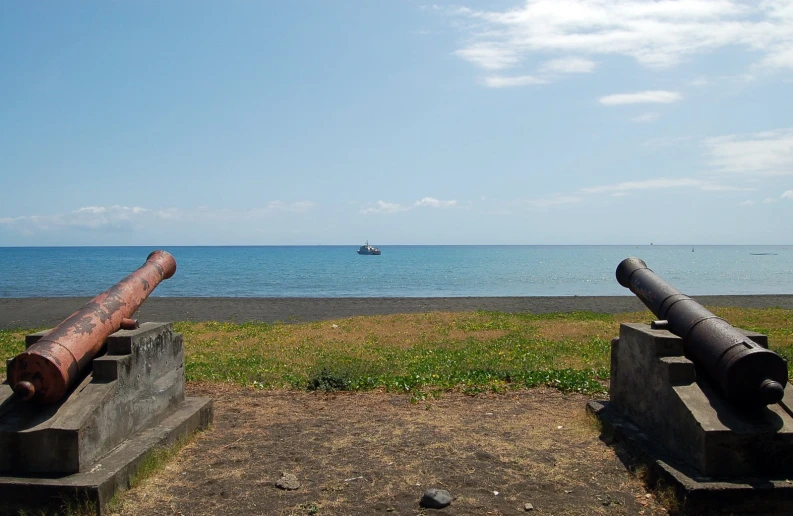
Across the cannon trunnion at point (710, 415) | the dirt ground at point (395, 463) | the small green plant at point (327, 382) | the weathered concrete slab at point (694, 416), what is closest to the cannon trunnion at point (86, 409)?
the dirt ground at point (395, 463)

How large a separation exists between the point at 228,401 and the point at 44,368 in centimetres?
373

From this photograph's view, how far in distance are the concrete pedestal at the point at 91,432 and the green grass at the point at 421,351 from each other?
3.45 meters

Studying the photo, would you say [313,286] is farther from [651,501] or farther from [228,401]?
[651,501]

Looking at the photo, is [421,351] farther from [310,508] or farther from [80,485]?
[80,485]

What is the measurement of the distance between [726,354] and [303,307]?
25135 millimetres

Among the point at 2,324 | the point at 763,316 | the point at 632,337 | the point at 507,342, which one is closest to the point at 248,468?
the point at 632,337

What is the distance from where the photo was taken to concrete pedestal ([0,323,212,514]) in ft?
15.6

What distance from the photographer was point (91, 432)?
5.08m

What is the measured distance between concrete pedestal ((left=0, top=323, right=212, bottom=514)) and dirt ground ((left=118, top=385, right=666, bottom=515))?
1.07 ft

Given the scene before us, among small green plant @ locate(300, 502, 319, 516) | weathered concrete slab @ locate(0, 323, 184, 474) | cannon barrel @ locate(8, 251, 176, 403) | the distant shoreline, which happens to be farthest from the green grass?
the distant shoreline

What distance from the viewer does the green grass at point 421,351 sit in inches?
375

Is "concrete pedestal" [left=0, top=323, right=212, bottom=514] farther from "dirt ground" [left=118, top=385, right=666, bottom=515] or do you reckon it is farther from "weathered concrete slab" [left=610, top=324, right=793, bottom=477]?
"weathered concrete slab" [left=610, top=324, right=793, bottom=477]

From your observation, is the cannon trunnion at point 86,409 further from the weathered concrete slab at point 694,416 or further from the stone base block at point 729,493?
the weathered concrete slab at point 694,416

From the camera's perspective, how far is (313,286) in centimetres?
5434
